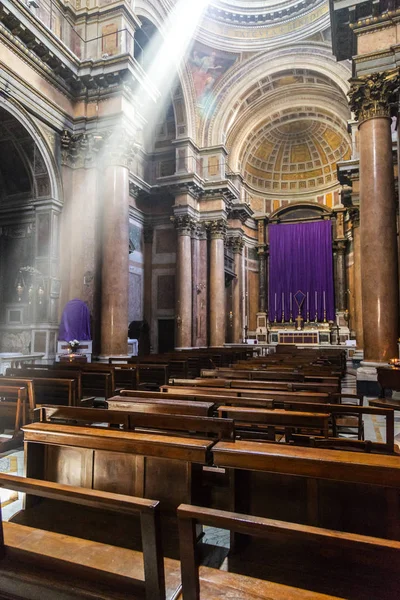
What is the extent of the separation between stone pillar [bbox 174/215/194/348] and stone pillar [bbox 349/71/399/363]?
9.96 metres

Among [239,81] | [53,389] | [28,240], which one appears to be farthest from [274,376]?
[239,81]

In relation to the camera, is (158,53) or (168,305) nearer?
(158,53)

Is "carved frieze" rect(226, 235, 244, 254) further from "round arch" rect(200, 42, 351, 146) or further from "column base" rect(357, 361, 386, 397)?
"column base" rect(357, 361, 386, 397)

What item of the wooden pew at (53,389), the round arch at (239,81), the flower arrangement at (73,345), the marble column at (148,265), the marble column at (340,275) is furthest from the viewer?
the marble column at (340,275)

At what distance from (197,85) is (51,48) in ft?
34.5

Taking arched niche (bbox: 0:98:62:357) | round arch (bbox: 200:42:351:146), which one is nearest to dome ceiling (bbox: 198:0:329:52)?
round arch (bbox: 200:42:351:146)

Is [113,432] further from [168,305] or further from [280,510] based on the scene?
[168,305]

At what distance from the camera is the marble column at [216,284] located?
63.6 ft

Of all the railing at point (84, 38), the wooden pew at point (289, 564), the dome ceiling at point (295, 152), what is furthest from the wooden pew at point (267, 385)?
the dome ceiling at point (295, 152)

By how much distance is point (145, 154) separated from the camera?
19.2 metres

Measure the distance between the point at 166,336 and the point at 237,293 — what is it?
20.6 feet

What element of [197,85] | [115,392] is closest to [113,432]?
[115,392]

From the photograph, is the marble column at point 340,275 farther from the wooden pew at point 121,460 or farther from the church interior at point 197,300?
the wooden pew at point 121,460

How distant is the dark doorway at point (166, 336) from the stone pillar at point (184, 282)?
1.12 meters
